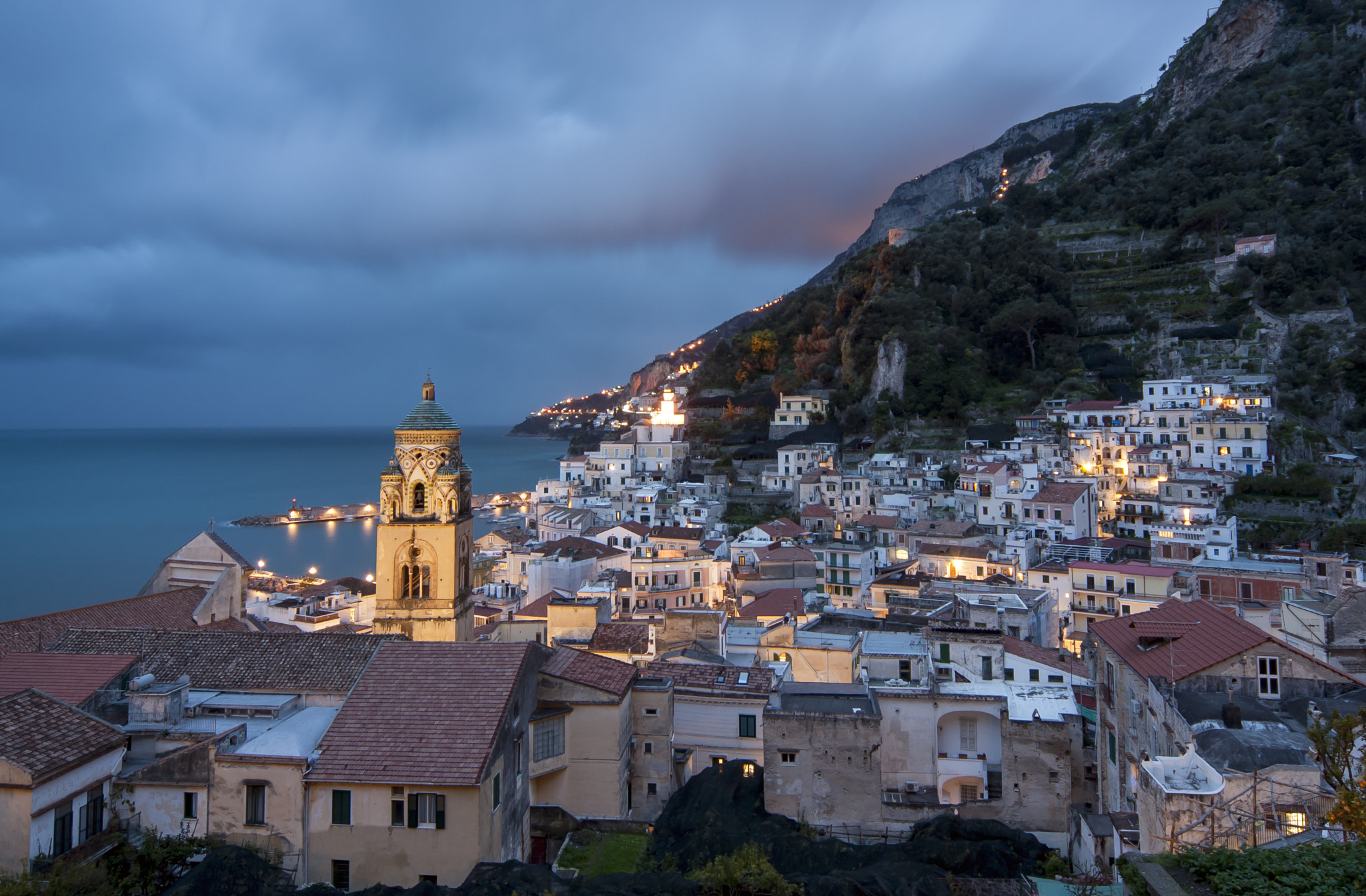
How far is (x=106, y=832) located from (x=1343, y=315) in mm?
70103

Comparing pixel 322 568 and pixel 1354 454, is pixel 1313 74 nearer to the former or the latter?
pixel 1354 454

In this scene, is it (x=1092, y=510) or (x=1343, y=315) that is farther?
(x=1343, y=315)

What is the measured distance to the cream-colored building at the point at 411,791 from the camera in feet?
35.3

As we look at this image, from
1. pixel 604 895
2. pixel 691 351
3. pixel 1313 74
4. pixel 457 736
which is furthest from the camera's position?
pixel 691 351

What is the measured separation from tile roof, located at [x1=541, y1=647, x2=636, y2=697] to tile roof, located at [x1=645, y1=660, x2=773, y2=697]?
124 cm

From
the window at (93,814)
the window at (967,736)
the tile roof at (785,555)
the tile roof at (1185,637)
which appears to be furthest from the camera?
the tile roof at (785,555)

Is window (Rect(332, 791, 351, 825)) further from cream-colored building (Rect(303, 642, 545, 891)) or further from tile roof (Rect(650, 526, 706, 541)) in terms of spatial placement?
A: tile roof (Rect(650, 526, 706, 541))

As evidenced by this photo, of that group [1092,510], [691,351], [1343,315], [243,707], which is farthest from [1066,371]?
[691,351]

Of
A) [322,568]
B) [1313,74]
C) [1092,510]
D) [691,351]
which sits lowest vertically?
[322,568]

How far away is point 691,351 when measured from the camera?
504 feet

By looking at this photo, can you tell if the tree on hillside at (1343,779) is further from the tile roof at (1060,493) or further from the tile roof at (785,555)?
the tile roof at (1060,493)

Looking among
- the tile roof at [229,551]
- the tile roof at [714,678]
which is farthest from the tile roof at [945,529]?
the tile roof at [229,551]

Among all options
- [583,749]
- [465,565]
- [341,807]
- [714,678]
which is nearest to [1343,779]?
[583,749]

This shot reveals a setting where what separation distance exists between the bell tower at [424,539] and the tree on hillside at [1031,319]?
55.5 m
